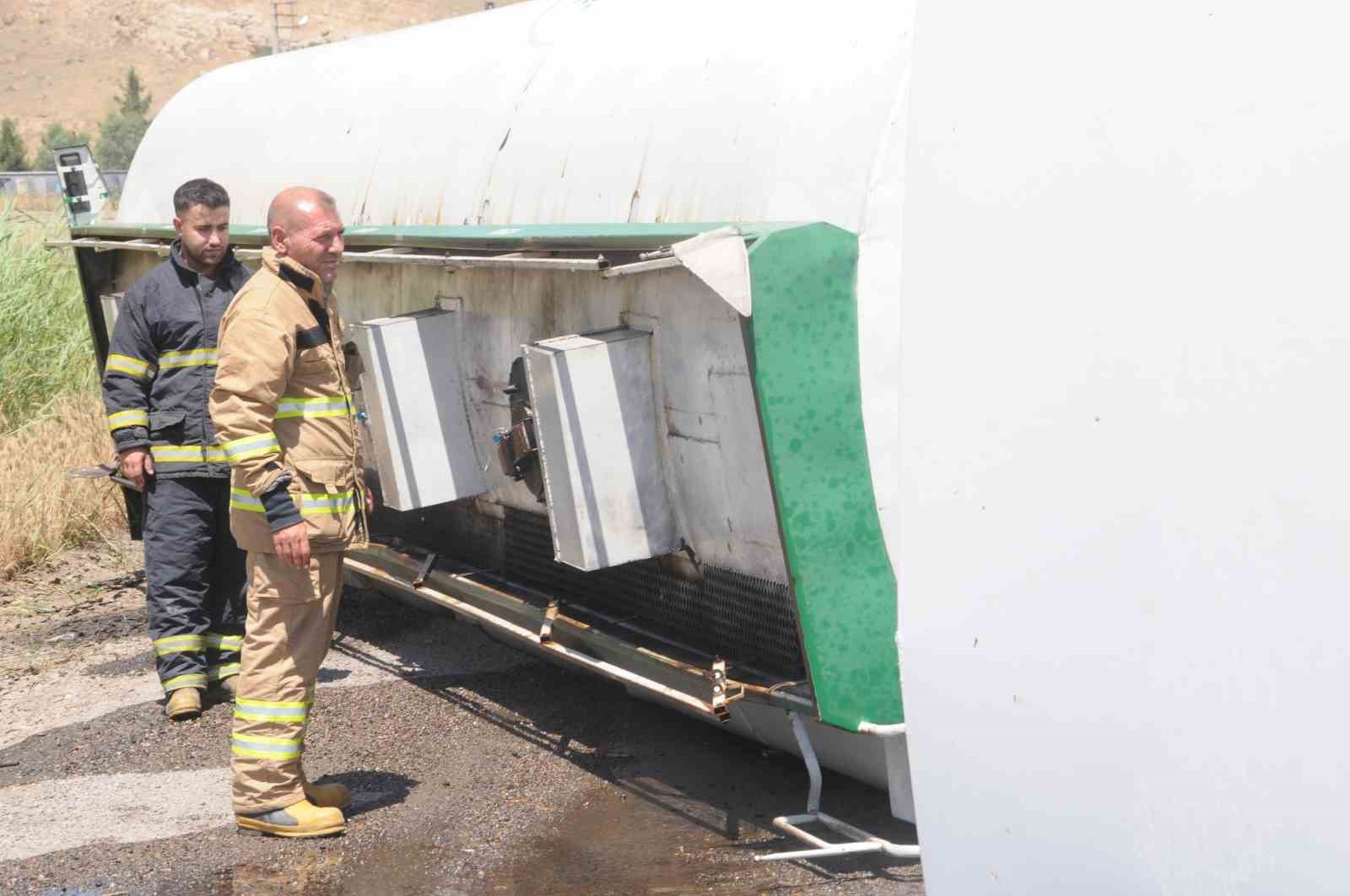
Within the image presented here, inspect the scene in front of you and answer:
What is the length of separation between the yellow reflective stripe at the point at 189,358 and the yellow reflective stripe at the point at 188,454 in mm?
305

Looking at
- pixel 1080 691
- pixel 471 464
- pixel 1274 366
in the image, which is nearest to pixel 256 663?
pixel 471 464

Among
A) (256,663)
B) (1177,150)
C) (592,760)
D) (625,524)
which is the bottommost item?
(592,760)

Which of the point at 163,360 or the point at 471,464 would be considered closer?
the point at 471,464

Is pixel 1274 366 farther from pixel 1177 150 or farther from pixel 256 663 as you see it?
pixel 256 663

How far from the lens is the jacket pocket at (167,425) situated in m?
5.79

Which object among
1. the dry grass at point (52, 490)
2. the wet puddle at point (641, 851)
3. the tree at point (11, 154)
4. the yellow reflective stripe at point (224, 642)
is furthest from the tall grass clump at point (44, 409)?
the tree at point (11, 154)

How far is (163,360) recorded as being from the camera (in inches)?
229

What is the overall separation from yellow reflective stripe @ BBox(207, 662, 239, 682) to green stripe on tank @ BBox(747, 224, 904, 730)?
3.12 meters

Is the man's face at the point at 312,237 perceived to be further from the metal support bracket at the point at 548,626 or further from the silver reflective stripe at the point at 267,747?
the silver reflective stripe at the point at 267,747

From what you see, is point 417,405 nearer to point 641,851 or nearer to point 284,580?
point 284,580

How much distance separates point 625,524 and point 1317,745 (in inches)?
110

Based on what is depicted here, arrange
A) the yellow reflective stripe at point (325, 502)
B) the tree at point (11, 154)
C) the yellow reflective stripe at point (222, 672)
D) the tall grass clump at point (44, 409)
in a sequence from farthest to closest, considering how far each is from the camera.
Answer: the tree at point (11, 154), the tall grass clump at point (44, 409), the yellow reflective stripe at point (222, 672), the yellow reflective stripe at point (325, 502)

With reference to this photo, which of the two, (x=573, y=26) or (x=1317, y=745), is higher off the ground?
(x=573, y=26)

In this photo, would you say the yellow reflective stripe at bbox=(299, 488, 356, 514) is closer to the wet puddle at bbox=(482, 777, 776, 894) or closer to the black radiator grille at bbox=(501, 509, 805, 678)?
the black radiator grille at bbox=(501, 509, 805, 678)
